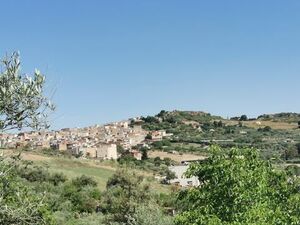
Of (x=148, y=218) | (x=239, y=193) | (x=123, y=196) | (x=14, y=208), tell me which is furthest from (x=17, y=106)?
(x=123, y=196)

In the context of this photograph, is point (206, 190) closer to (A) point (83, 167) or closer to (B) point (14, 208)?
(B) point (14, 208)

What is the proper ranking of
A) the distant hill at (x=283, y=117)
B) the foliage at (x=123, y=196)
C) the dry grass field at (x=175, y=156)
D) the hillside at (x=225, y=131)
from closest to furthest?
1. the foliage at (x=123, y=196)
2. the dry grass field at (x=175, y=156)
3. the hillside at (x=225, y=131)
4. the distant hill at (x=283, y=117)

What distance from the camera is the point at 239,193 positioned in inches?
670

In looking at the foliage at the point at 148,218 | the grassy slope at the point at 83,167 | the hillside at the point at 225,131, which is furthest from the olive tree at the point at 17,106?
the hillside at the point at 225,131

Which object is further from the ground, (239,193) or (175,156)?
(175,156)

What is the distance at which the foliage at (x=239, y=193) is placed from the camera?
1650 cm

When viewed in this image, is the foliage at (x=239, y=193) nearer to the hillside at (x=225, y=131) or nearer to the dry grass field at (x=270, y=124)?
the hillside at (x=225, y=131)

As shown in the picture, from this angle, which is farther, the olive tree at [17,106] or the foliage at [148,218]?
the foliage at [148,218]

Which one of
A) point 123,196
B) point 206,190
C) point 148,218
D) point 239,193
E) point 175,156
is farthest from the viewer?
point 175,156

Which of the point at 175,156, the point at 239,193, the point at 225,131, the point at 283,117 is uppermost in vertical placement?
the point at 283,117

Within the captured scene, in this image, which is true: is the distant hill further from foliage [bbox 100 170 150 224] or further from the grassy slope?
foliage [bbox 100 170 150 224]

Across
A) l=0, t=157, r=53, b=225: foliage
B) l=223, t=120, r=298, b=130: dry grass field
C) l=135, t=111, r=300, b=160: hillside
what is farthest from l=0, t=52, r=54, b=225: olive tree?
l=223, t=120, r=298, b=130: dry grass field

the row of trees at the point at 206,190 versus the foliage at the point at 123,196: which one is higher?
the row of trees at the point at 206,190

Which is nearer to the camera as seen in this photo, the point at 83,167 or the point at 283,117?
the point at 83,167
